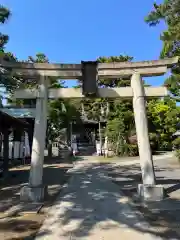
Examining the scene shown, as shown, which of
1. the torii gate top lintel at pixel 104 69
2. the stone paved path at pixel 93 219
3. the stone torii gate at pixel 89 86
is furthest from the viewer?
the torii gate top lintel at pixel 104 69

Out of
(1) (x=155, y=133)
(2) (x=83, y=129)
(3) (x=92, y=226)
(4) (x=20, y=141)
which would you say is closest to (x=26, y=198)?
(3) (x=92, y=226)

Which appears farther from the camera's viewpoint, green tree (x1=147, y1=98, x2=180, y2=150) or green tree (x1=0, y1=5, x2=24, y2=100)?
green tree (x1=147, y1=98, x2=180, y2=150)

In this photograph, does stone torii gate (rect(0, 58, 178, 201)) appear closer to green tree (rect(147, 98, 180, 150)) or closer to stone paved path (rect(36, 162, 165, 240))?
stone paved path (rect(36, 162, 165, 240))

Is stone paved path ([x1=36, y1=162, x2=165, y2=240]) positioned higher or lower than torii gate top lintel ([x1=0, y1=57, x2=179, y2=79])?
lower

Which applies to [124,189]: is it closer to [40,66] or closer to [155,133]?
[40,66]

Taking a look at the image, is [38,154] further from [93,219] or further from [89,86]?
[93,219]

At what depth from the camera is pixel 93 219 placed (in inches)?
236

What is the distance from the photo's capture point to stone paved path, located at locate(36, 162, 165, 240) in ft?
16.4

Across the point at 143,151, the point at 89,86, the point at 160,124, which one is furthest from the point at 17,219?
the point at 160,124

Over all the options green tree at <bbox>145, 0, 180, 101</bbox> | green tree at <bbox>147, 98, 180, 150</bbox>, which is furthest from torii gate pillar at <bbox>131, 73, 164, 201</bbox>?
green tree at <bbox>147, 98, 180, 150</bbox>

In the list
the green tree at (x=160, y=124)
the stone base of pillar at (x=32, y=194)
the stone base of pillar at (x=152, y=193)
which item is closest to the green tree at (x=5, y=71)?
the stone base of pillar at (x=32, y=194)

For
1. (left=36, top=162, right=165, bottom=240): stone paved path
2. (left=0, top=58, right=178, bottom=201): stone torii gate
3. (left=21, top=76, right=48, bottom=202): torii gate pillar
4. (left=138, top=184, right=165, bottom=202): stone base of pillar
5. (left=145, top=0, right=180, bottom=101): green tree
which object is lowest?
(left=36, top=162, right=165, bottom=240): stone paved path

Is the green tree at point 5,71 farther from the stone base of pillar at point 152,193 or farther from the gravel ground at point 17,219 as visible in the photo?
the stone base of pillar at point 152,193

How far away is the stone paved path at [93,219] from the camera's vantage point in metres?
5.01
